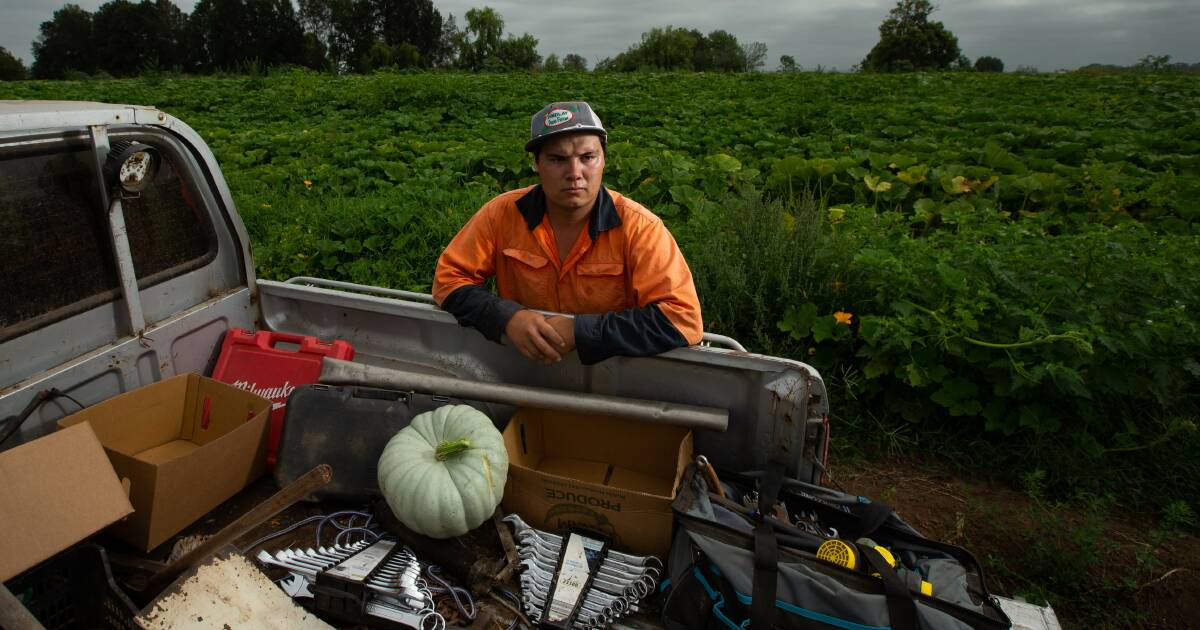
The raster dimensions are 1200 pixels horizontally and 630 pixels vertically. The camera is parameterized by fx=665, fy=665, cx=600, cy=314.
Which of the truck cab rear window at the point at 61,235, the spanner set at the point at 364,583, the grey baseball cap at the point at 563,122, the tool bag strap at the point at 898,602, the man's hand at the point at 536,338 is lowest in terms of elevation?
the spanner set at the point at 364,583

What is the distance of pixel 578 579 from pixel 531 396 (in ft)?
2.72

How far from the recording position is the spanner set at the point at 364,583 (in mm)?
2074

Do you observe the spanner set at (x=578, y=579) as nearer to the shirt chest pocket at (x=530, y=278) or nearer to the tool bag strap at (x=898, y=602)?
the tool bag strap at (x=898, y=602)

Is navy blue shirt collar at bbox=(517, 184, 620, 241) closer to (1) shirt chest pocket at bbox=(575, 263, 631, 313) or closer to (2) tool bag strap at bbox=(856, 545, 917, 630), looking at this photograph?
(1) shirt chest pocket at bbox=(575, 263, 631, 313)

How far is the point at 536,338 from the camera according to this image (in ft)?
9.24

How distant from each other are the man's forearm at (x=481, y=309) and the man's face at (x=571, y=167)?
1.76ft

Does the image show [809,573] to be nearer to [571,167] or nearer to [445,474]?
[445,474]

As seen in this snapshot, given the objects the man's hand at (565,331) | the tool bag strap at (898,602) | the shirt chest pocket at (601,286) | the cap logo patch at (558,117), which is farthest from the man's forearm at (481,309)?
the tool bag strap at (898,602)

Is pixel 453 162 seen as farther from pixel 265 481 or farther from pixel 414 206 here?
pixel 265 481

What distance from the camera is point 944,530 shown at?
3.57 meters

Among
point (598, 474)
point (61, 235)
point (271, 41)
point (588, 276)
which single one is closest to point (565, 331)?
point (588, 276)

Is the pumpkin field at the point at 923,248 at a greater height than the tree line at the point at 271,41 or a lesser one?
lesser

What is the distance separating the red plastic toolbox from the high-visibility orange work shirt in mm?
701

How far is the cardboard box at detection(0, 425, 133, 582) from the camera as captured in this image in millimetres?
1987
